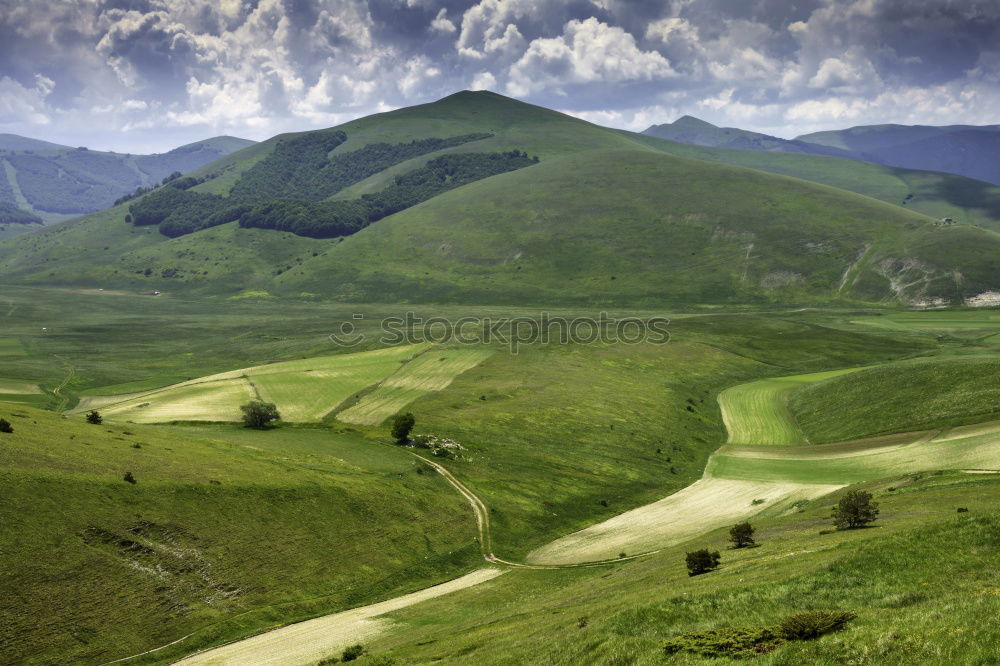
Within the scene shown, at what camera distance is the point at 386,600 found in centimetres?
5756

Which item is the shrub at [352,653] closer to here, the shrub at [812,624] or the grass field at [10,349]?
the shrub at [812,624]

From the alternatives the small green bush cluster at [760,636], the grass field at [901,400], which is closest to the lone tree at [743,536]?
the small green bush cluster at [760,636]

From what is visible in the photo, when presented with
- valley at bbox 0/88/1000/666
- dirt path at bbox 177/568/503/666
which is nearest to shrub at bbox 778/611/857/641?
valley at bbox 0/88/1000/666

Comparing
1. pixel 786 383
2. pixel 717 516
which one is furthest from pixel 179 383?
pixel 786 383

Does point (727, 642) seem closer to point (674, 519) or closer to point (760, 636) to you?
point (760, 636)

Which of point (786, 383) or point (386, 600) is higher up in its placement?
point (786, 383)

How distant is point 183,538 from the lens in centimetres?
5556

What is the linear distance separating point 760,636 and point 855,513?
25787 millimetres

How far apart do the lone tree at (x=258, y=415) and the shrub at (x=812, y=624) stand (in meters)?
94.5

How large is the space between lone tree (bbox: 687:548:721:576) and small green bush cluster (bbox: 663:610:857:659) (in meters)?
17.1

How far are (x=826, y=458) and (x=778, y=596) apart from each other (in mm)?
68669

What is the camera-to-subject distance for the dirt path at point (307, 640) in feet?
147

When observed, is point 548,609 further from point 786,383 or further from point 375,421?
point 786,383

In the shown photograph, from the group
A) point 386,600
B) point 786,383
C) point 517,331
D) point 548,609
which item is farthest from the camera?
point 517,331
